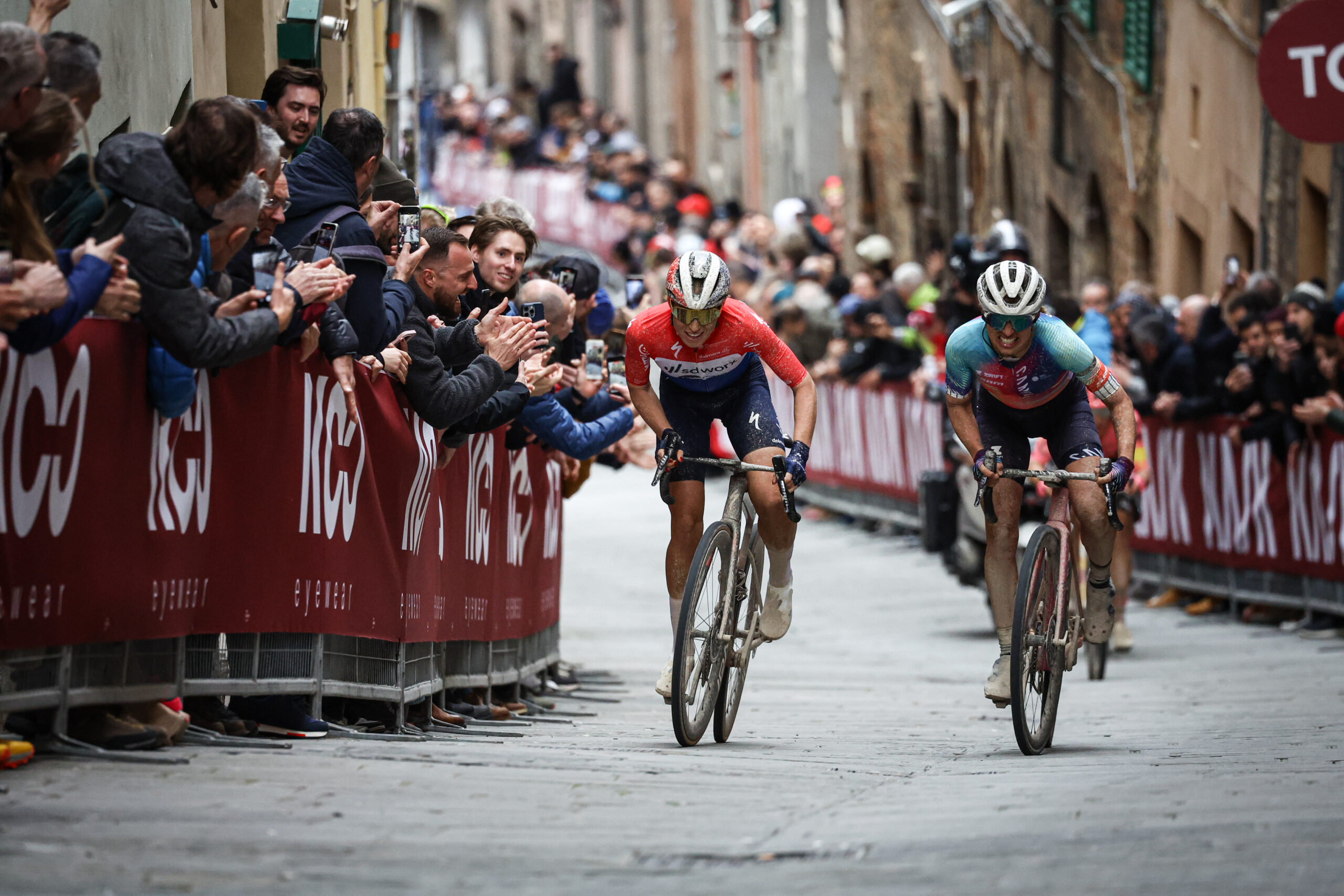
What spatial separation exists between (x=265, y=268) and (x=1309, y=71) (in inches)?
280

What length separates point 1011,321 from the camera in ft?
31.2

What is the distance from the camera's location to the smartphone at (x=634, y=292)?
42.4ft

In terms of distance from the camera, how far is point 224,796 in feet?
21.1

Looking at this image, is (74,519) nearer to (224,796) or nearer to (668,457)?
(224,796)

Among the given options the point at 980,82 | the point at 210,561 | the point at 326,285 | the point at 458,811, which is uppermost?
the point at 980,82

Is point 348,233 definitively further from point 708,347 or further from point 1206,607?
point 1206,607

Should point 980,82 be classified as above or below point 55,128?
above

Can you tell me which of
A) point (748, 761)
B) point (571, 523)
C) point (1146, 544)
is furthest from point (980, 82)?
point (748, 761)

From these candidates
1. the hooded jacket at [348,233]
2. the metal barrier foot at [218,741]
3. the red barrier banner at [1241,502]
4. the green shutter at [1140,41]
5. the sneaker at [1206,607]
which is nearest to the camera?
the metal barrier foot at [218,741]

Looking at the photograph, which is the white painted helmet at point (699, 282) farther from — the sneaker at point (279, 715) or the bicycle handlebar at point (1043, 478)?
the sneaker at point (279, 715)

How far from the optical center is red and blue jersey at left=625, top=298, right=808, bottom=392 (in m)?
9.65

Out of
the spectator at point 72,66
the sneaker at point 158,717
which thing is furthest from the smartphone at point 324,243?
the sneaker at point 158,717

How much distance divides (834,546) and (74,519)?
16.7 metres

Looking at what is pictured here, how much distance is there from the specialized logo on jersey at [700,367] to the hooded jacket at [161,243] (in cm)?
302
